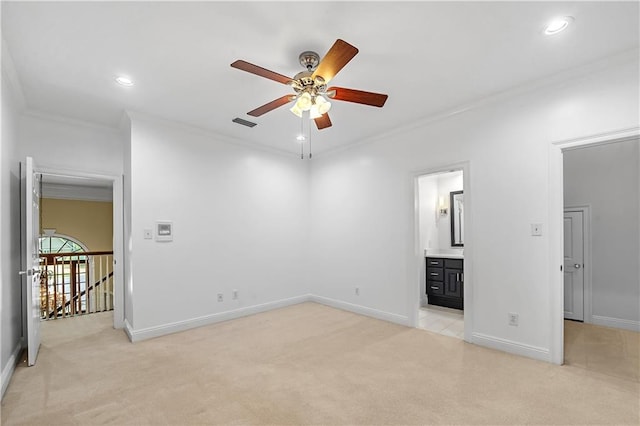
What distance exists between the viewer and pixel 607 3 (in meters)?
1.93

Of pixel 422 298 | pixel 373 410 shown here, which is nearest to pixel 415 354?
pixel 373 410

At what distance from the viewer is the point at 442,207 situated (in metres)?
5.46

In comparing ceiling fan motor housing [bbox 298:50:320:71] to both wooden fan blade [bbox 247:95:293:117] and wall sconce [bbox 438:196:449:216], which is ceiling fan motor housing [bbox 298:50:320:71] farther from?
wall sconce [bbox 438:196:449:216]

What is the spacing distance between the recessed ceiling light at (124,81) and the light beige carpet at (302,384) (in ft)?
8.66

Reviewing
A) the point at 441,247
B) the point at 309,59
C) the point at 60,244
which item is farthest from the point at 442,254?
the point at 60,244

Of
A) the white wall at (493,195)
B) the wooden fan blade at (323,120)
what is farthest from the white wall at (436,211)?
the wooden fan blade at (323,120)

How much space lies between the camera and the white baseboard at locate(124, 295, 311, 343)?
141 inches

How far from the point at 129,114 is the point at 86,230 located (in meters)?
6.09

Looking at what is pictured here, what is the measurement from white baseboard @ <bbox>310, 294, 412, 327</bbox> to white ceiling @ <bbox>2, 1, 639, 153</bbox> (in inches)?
106

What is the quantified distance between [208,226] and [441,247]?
12.8 feet

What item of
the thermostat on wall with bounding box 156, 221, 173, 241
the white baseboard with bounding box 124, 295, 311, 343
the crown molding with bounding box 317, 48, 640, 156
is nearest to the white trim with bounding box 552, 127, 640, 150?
the crown molding with bounding box 317, 48, 640, 156

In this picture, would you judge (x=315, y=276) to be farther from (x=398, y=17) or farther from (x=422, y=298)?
(x=398, y=17)

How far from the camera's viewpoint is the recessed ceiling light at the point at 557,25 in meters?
2.07

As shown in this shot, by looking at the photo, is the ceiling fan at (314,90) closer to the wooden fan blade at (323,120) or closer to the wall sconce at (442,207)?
the wooden fan blade at (323,120)
